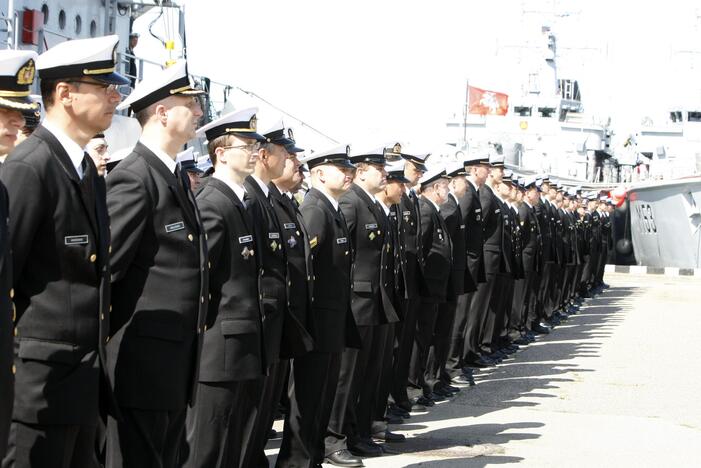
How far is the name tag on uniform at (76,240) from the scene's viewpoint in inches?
134

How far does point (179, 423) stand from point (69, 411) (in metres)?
0.82

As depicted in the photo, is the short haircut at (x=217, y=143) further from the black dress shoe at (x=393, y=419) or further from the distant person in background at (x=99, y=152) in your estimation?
the black dress shoe at (x=393, y=419)

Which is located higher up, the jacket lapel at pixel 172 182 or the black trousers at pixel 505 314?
the jacket lapel at pixel 172 182

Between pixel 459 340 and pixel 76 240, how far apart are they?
8.05 m

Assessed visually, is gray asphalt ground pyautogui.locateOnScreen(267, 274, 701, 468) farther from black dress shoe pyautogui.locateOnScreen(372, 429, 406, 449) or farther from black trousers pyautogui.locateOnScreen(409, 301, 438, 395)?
black trousers pyautogui.locateOnScreen(409, 301, 438, 395)

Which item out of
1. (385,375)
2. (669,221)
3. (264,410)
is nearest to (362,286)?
(385,375)

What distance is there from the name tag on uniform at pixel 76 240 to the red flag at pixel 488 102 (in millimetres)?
43093

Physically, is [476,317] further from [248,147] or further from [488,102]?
[488,102]

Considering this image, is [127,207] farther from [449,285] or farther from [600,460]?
[449,285]

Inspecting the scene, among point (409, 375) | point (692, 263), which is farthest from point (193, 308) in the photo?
point (692, 263)

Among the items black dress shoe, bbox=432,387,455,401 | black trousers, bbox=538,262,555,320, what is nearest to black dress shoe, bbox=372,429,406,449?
black dress shoe, bbox=432,387,455,401

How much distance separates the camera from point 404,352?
28.1 ft

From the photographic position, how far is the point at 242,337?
481 centimetres

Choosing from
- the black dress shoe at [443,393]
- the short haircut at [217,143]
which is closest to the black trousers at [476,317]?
the black dress shoe at [443,393]
